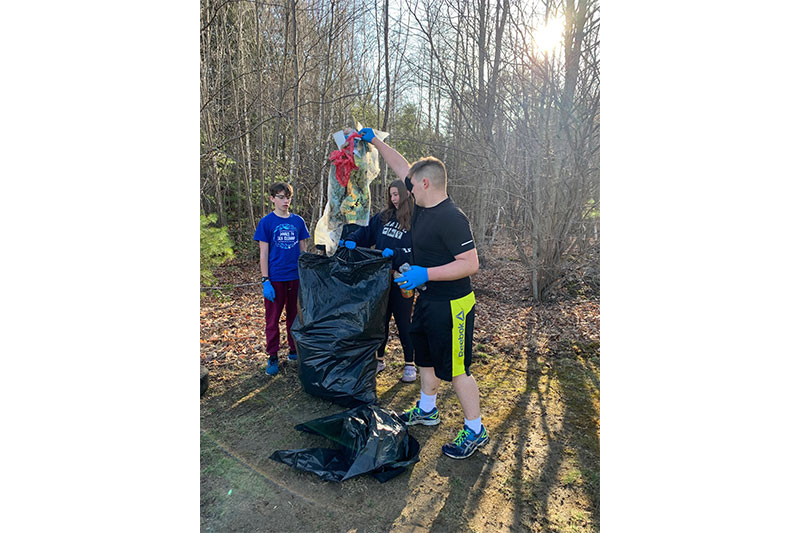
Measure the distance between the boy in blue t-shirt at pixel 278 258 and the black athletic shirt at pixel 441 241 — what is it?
1290 mm

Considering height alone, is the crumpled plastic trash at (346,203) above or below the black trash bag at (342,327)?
above

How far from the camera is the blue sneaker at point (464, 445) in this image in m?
2.28

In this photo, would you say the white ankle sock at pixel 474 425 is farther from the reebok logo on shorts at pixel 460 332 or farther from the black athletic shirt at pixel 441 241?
the black athletic shirt at pixel 441 241

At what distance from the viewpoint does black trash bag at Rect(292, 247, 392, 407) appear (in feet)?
9.01

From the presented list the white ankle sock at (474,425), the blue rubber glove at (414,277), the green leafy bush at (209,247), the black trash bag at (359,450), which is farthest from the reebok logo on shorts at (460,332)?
the green leafy bush at (209,247)

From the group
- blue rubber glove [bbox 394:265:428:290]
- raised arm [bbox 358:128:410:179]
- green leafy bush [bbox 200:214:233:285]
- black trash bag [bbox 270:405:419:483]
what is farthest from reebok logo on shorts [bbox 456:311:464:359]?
green leafy bush [bbox 200:214:233:285]

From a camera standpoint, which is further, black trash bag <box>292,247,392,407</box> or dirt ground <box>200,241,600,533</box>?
black trash bag <box>292,247,392,407</box>

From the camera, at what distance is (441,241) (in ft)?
7.25

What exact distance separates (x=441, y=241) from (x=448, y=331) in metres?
0.49

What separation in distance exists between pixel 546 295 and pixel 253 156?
7.51m

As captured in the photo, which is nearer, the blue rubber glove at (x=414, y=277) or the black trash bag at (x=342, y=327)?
the blue rubber glove at (x=414, y=277)

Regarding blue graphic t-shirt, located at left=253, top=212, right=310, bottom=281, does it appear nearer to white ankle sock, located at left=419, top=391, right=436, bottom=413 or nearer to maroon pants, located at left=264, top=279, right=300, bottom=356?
maroon pants, located at left=264, top=279, right=300, bottom=356

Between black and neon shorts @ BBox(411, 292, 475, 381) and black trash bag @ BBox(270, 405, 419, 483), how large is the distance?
1.36 ft

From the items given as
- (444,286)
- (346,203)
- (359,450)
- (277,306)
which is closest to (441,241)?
(444,286)
